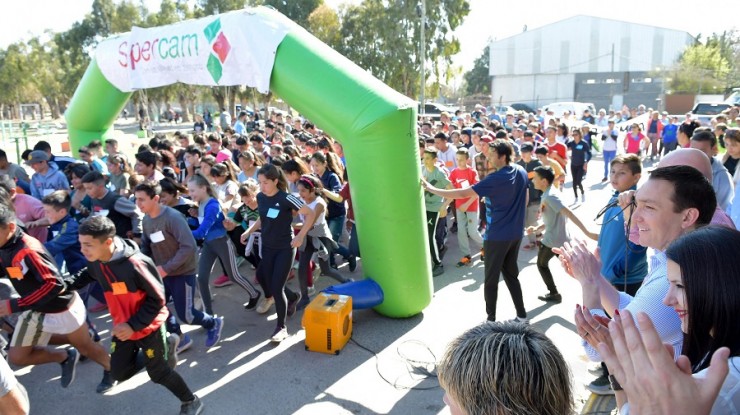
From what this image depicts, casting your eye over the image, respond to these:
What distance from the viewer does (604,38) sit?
49.2 metres

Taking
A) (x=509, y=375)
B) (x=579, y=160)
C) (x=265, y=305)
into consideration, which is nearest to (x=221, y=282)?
(x=265, y=305)

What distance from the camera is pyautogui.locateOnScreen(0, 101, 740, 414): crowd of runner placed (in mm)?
1520

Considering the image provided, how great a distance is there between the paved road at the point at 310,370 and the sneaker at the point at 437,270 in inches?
29.6

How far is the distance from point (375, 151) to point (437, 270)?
2565 mm

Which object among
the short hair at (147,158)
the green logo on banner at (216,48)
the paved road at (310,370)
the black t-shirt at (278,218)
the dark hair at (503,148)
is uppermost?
the green logo on banner at (216,48)

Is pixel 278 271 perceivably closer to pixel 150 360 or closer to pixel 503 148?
pixel 150 360

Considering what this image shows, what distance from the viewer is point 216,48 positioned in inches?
246

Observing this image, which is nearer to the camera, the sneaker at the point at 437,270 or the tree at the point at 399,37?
the sneaker at the point at 437,270

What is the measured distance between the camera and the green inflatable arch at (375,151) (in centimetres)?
469

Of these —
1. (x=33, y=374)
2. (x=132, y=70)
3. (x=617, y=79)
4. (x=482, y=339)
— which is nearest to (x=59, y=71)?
(x=132, y=70)

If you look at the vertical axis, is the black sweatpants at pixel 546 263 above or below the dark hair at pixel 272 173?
below

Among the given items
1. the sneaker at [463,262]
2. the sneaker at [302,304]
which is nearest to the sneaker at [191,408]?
the sneaker at [302,304]

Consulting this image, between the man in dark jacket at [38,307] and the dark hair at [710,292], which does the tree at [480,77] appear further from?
the dark hair at [710,292]

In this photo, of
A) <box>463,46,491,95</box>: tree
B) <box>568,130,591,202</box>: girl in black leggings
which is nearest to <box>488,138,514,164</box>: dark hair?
<box>568,130,591,202</box>: girl in black leggings
